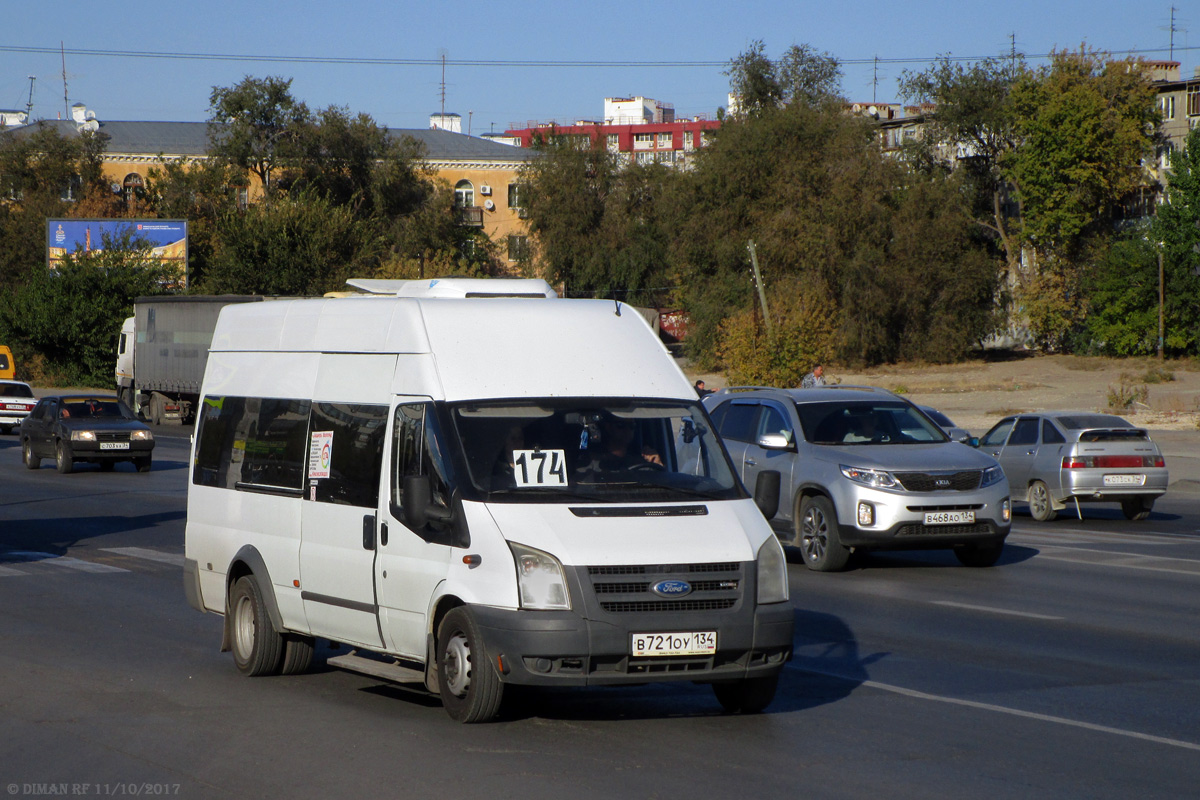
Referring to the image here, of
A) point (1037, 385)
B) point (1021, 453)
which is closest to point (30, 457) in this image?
point (1021, 453)

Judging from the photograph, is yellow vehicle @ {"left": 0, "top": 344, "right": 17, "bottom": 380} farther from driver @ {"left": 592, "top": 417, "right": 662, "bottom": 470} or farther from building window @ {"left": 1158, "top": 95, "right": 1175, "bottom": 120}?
A: building window @ {"left": 1158, "top": 95, "right": 1175, "bottom": 120}

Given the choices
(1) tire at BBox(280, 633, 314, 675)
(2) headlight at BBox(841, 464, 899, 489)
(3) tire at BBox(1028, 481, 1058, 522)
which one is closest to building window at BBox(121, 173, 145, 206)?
(3) tire at BBox(1028, 481, 1058, 522)

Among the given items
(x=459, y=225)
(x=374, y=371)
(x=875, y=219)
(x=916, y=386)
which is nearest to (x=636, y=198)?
(x=459, y=225)

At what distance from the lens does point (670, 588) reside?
668 cm

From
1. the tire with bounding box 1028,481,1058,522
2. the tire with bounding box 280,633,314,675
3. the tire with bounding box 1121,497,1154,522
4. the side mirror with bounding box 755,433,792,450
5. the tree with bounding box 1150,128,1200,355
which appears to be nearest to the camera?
the tire with bounding box 280,633,314,675

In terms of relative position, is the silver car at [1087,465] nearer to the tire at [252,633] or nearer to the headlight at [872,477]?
the headlight at [872,477]

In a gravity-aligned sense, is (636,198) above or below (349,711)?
above

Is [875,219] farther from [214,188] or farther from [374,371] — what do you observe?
[374,371]

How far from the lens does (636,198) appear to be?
82.6 metres

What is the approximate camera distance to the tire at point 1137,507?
67.2 feet

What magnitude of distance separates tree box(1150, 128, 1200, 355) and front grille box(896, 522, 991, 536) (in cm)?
5695

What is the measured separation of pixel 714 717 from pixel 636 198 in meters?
76.4

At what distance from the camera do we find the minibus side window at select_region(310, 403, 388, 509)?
757cm

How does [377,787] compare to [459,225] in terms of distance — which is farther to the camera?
[459,225]
